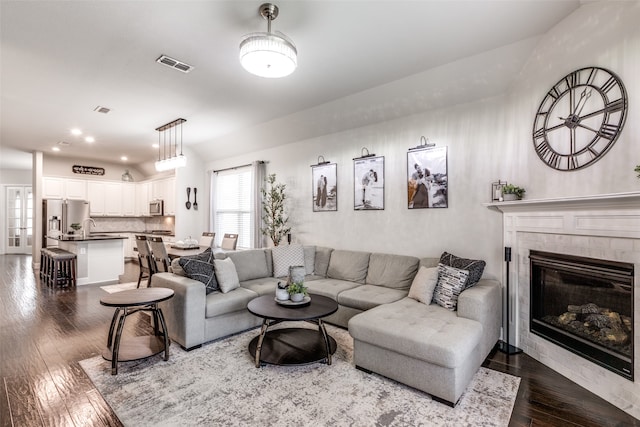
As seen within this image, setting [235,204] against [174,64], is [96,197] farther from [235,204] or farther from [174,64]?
[174,64]

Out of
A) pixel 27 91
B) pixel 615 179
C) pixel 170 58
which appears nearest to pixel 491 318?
pixel 615 179

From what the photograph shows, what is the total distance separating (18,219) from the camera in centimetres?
1106

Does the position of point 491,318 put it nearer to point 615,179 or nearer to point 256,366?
point 615,179

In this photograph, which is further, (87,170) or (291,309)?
(87,170)

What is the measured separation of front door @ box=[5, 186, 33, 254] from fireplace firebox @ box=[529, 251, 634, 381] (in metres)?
14.7

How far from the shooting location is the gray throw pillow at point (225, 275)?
3609 millimetres

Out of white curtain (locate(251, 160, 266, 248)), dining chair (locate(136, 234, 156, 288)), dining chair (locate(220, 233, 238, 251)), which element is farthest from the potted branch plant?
dining chair (locate(136, 234, 156, 288))

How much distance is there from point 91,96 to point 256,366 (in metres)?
4.21

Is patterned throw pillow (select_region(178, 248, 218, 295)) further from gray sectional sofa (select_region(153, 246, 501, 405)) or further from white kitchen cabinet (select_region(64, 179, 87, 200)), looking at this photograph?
white kitchen cabinet (select_region(64, 179, 87, 200))

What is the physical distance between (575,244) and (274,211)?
429 centimetres

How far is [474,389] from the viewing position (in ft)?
8.04

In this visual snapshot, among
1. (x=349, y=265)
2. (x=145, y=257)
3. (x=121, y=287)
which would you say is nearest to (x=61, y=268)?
(x=121, y=287)

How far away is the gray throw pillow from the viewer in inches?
142

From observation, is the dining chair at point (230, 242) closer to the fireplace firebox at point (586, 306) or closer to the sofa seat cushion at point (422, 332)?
the sofa seat cushion at point (422, 332)
